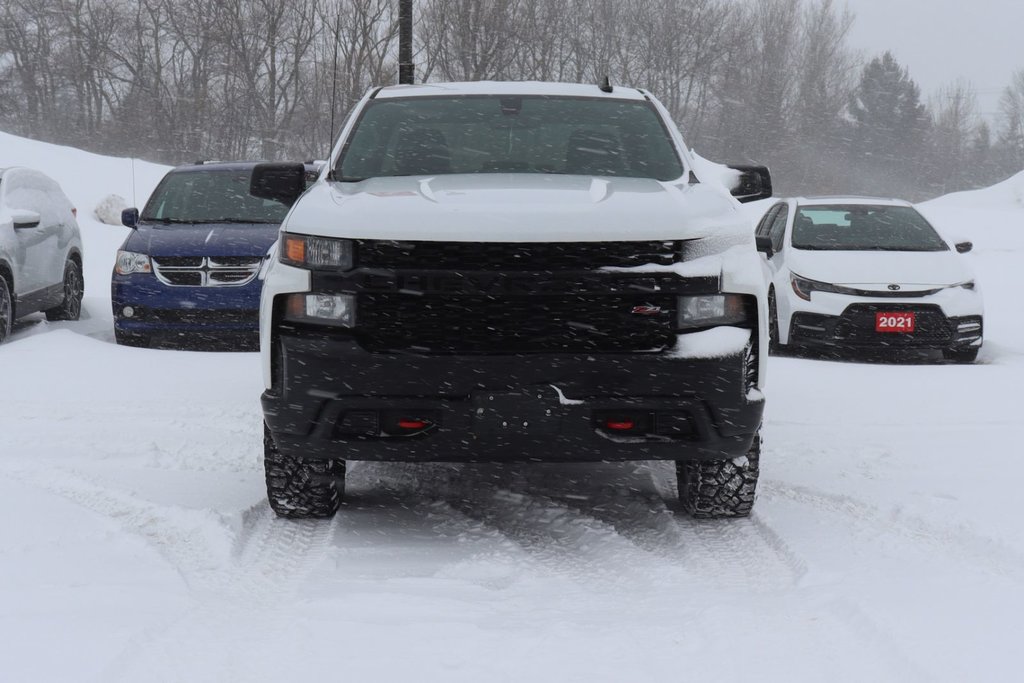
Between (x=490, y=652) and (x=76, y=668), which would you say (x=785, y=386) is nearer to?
(x=490, y=652)

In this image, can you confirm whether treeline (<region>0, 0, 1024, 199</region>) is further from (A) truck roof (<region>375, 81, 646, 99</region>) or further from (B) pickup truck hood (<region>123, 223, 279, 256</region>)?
(A) truck roof (<region>375, 81, 646, 99</region>)

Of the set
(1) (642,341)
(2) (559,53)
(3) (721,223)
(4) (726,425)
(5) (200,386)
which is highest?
(2) (559,53)

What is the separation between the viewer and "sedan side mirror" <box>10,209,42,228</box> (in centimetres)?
1013

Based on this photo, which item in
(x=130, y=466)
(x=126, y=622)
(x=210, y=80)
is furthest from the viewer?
(x=210, y=80)

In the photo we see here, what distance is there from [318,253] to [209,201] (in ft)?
24.1

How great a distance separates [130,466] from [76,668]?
103 inches

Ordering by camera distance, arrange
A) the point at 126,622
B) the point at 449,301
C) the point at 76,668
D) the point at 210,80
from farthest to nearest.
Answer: the point at 210,80
the point at 449,301
the point at 126,622
the point at 76,668

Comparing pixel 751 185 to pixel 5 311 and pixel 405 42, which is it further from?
pixel 405 42

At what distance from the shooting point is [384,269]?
4020 mm

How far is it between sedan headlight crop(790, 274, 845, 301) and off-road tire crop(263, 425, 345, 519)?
640cm

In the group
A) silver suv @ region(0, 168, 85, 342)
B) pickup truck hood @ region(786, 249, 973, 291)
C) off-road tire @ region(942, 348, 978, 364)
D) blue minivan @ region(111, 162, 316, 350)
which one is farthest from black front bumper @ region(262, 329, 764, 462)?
silver suv @ region(0, 168, 85, 342)

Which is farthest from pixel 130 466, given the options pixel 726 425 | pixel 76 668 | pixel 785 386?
pixel 785 386

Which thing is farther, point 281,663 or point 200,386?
point 200,386

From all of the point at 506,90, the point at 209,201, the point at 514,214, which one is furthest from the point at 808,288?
the point at 514,214
